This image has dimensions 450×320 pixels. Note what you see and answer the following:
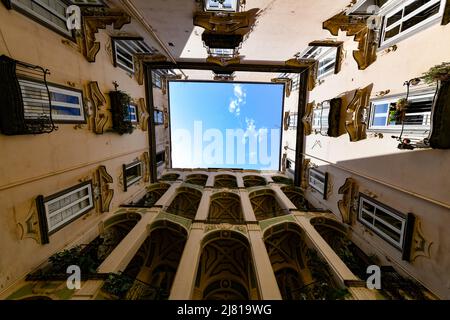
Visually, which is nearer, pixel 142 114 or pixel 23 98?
pixel 23 98

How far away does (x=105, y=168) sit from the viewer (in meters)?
10.2

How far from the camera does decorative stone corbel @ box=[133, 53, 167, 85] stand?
46.0 feet

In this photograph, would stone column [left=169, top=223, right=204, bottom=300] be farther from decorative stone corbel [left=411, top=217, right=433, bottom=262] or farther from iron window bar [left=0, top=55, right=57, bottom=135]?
decorative stone corbel [left=411, top=217, right=433, bottom=262]

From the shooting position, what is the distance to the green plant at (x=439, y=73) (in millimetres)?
5320

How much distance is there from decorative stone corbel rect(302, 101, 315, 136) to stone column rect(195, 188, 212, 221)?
8.50 metres

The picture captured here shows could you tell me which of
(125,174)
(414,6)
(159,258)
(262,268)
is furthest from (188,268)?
(414,6)

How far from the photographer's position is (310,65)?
1445 centimetres

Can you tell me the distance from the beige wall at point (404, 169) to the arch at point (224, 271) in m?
6.01

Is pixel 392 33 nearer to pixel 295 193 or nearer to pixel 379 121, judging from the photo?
pixel 379 121

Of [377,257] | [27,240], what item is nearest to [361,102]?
[377,257]

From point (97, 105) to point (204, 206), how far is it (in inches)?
305

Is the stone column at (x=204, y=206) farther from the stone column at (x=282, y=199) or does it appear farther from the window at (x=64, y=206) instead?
the window at (x=64, y=206)
